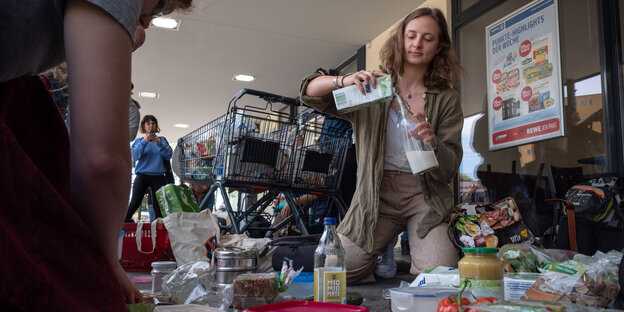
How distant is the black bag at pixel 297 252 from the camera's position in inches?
122

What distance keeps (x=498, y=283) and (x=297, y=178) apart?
285cm

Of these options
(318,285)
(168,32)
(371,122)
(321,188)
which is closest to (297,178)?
(321,188)

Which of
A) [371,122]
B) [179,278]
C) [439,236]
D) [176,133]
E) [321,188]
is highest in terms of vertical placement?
Answer: [176,133]

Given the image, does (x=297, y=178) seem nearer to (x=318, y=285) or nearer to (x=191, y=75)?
(x=318, y=285)

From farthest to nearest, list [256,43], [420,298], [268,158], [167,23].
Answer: [256,43]
[167,23]
[268,158]
[420,298]

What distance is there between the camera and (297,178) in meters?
4.25

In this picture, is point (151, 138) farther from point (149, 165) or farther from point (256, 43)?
point (256, 43)

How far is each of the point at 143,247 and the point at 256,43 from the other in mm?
3927

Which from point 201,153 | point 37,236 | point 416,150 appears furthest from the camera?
point 201,153

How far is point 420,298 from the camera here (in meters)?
1.48

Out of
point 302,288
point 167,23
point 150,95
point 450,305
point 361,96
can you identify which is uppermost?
A: point 167,23

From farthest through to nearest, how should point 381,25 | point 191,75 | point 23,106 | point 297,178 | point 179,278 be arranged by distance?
point 191,75 < point 381,25 < point 297,178 < point 179,278 < point 23,106

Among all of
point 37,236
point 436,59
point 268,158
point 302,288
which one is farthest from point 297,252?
point 37,236

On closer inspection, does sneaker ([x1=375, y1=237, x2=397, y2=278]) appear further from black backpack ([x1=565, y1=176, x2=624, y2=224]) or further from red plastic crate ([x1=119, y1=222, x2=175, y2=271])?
red plastic crate ([x1=119, y1=222, x2=175, y2=271])
